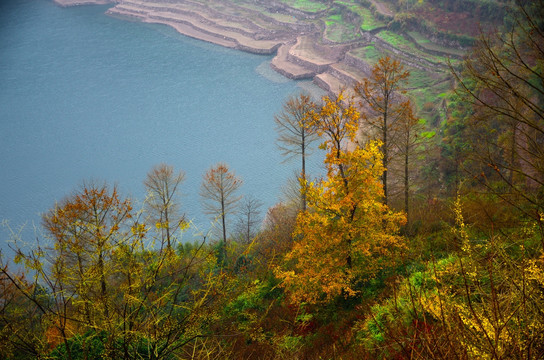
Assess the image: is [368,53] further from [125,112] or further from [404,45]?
[125,112]

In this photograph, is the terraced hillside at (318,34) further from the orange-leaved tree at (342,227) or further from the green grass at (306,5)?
the orange-leaved tree at (342,227)

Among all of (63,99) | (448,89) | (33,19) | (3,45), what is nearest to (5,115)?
(63,99)

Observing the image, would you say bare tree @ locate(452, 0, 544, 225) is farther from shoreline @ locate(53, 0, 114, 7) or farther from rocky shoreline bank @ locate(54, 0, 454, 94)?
shoreline @ locate(53, 0, 114, 7)

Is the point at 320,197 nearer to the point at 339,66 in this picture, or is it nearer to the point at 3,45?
the point at 339,66

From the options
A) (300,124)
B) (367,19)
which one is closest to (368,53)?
(367,19)

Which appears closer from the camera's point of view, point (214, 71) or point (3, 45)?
point (214, 71)

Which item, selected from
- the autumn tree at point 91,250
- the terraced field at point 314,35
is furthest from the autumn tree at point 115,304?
the terraced field at point 314,35
